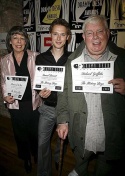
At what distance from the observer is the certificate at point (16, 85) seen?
239 cm

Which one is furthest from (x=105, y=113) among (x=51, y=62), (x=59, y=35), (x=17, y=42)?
(x=17, y=42)

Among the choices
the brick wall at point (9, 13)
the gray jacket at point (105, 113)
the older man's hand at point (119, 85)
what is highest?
the brick wall at point (9, 13)

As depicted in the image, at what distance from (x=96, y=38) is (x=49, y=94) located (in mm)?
939

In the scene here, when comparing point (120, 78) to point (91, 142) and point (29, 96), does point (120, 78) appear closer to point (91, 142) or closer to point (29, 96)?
point (91, 142)

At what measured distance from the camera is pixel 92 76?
1.74 m

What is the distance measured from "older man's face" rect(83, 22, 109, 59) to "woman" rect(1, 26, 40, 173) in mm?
1022

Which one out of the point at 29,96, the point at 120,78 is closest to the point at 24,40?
the point at 29,96

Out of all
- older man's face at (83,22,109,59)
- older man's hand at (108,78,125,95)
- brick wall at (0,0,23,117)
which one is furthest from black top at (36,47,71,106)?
brick wall at (0,0,23,117)

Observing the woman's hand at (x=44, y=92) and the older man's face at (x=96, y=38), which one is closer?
the older man's face at (x=96, y=38)

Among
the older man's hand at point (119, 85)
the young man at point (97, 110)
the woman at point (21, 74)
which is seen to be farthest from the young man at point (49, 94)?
the older man's hand at point (119, 85)

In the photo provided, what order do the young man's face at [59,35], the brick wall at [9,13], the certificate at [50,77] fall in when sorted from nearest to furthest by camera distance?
the certificate at [50,77]
the young man's face at [59,35]
the brick wall at [9,13]

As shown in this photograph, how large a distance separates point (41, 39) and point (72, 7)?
958mm

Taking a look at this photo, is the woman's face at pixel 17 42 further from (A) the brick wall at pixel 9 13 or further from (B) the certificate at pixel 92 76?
(A) the brick wall at pixel 9 13

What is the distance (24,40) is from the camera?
2439 mm
